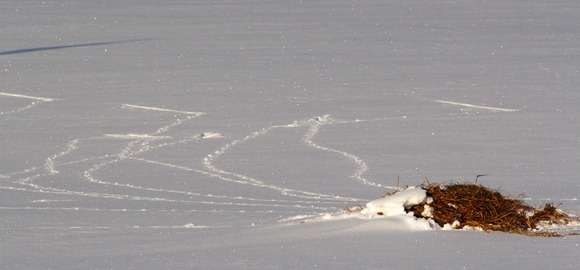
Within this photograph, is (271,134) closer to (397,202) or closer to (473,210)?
(397,202)

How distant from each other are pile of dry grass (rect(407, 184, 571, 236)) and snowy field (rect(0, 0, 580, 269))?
182 mm

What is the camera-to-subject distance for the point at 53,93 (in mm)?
16750

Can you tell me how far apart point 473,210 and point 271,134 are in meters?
6.45

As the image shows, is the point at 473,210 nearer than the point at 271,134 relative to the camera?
Yes

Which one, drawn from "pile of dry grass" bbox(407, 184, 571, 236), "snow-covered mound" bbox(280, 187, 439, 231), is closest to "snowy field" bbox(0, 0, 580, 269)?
"snow-covered mound" bbox(280, 187, 439, 231)

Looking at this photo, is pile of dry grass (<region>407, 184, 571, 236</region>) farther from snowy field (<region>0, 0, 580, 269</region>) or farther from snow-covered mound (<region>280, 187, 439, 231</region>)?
snowy field (<region>0, 0, 580, 269</region>)

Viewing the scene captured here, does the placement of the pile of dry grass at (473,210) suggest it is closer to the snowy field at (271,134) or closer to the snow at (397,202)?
the snow at (397,202)

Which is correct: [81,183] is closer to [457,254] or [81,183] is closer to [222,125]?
[222,125]

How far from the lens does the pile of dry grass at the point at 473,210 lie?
747 centimetres

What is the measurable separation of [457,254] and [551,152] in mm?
5943

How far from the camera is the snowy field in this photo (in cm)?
712

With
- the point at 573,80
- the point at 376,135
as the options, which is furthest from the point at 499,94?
the point at 376,135

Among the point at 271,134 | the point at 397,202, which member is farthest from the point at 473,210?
the point at 271,134

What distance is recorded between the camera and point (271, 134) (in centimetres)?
1381
